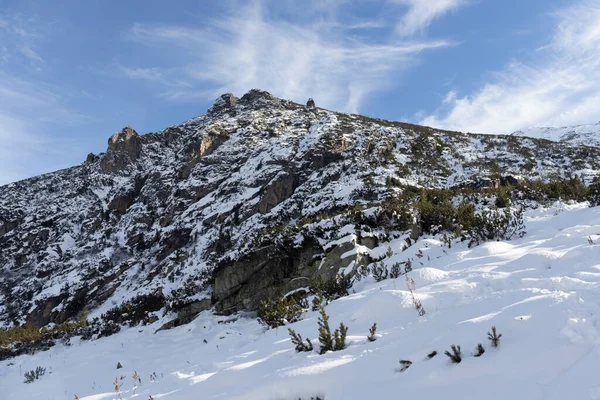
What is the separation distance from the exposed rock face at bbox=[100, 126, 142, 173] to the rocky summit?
0.21 m

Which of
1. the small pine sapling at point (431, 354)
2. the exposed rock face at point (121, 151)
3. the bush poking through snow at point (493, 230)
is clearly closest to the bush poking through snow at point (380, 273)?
the bush poking through snow at point (493, 230)

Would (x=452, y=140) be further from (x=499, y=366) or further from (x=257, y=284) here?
(x=499, y=366)

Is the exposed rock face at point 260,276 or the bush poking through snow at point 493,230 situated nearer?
the bush poking through snow at point 493,230

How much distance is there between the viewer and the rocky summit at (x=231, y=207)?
12.3m

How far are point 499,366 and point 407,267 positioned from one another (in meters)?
4.75

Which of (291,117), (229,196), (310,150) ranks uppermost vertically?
(291,117)

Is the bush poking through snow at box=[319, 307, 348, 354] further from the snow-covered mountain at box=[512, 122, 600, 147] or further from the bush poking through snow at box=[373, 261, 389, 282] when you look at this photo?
the snow-covered mountain at box=[512, 122, 600, 147]

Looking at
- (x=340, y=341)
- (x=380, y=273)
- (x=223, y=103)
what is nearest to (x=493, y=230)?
(x=380, y=273)

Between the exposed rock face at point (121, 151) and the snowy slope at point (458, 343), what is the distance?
45415 millimetres

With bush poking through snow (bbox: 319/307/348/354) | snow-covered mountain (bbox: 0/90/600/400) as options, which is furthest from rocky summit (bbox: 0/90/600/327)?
bush poking through snow (bbox: 319/307/348/354)

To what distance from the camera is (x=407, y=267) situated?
6.91 metres

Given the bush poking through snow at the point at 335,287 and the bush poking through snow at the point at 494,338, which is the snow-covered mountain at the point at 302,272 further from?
the bush poking through snow at the point at 335,287

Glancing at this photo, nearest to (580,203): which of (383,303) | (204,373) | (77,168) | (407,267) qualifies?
(407,267)

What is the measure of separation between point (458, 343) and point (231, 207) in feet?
80.4
